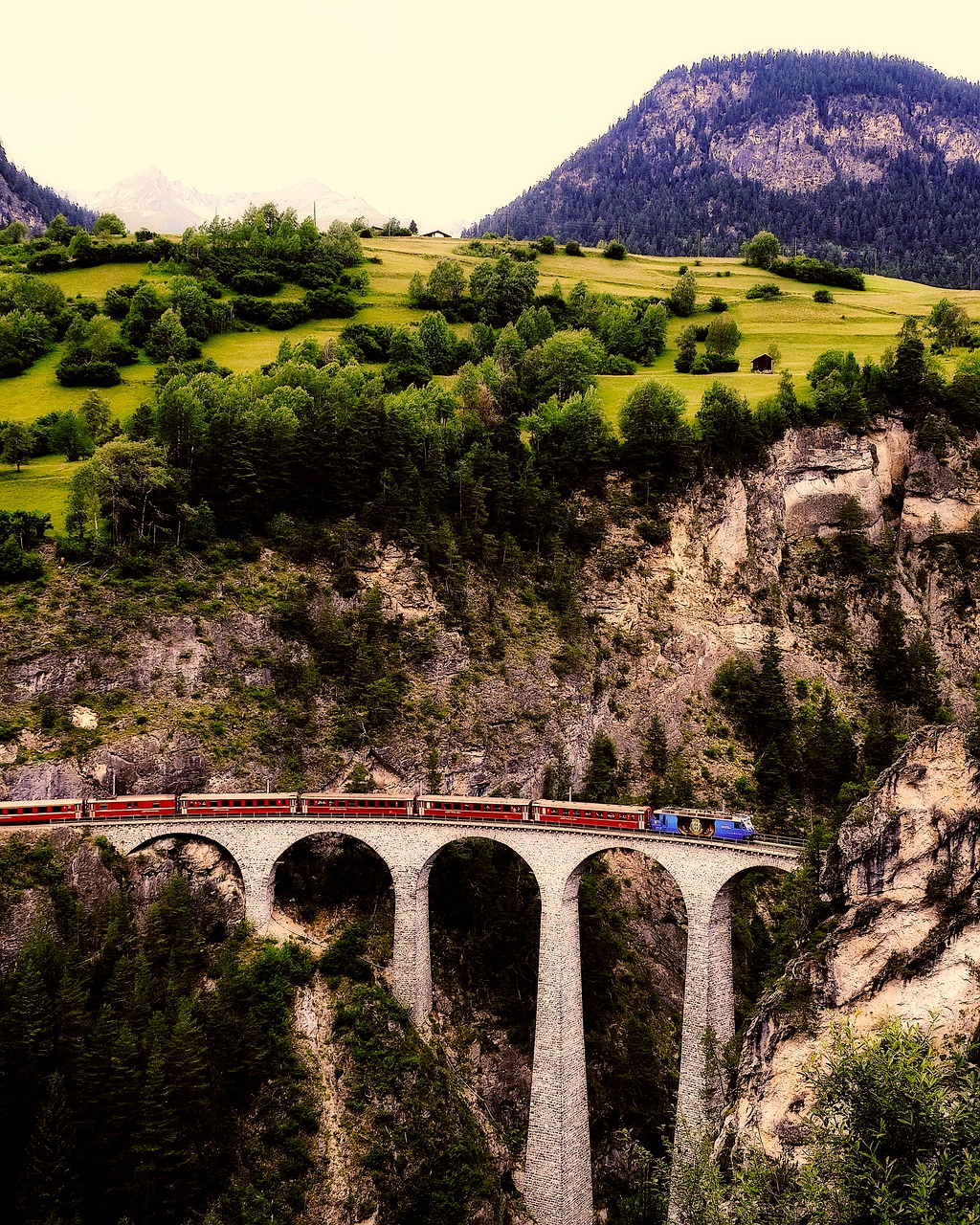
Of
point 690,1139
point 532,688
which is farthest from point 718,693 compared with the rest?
point 690,1139

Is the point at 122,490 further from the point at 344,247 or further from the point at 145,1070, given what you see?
the point at 344,247

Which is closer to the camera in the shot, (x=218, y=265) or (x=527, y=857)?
(x=527, y=857)

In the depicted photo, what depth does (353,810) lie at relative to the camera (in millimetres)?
52375

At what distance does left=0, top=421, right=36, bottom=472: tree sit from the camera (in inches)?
2923

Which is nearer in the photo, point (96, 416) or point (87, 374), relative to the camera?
point (96, 416)

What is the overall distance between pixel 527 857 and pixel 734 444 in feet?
148

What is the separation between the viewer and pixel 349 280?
11231 centimetres

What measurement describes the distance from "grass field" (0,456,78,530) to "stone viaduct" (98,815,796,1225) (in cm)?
2744

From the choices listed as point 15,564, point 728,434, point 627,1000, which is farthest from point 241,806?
point 728,434

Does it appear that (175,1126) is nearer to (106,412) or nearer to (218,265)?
(106,412)

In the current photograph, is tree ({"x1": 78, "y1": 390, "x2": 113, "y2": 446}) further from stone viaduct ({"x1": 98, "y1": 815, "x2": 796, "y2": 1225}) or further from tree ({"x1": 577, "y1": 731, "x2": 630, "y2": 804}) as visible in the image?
tree ({"x1": 577, "y1": 731, "x2": 630, "y2": 804})

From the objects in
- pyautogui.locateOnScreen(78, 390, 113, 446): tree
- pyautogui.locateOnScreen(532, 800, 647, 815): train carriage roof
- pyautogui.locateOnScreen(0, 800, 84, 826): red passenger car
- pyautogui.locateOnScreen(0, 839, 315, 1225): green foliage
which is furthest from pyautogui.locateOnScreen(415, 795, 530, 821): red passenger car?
pyautogui.locateOnScreen(78, 390, 113, 446): tree

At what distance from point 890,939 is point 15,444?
69.3 m

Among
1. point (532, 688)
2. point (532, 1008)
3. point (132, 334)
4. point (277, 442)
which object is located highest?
point (132, 334)
